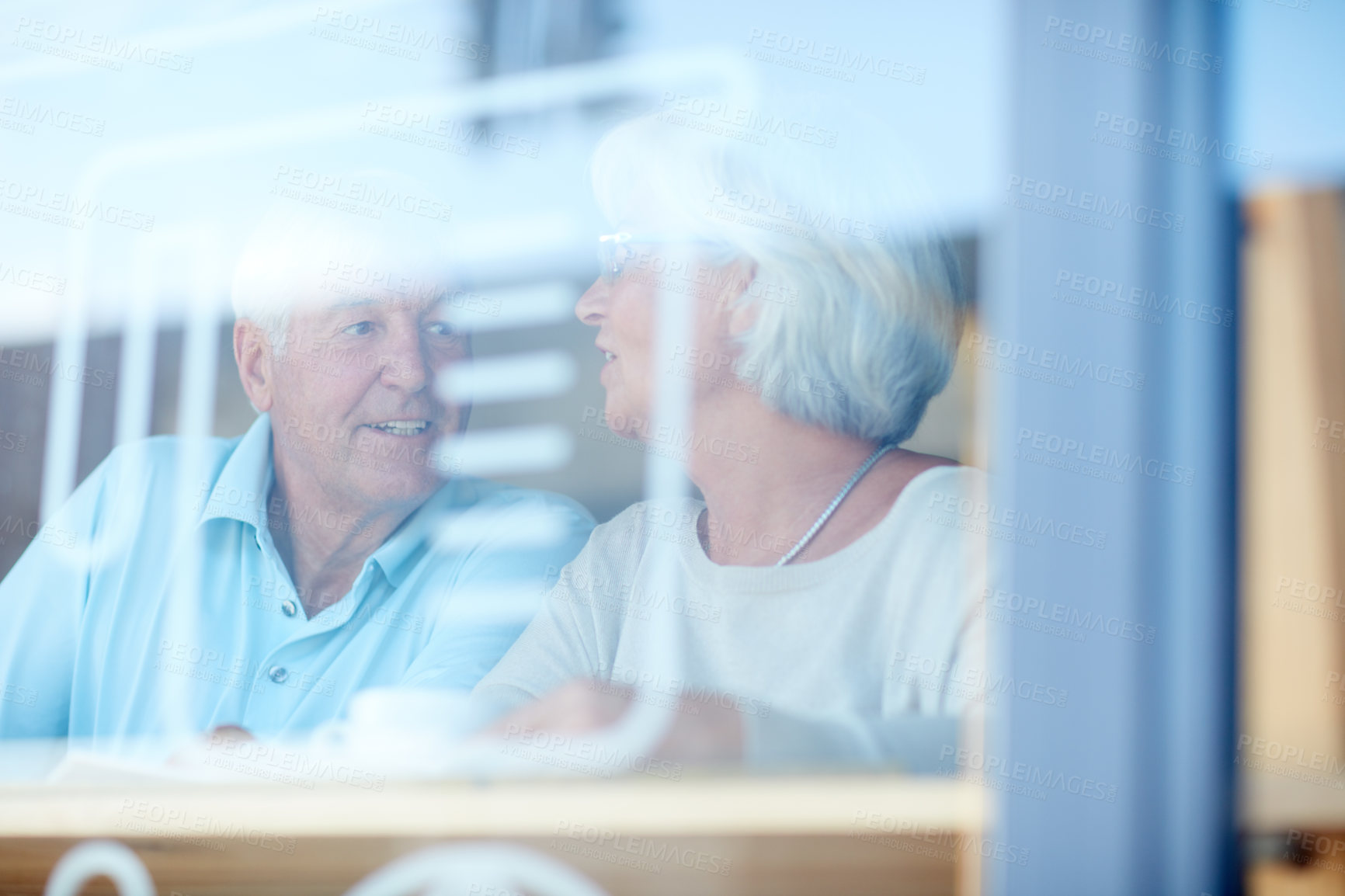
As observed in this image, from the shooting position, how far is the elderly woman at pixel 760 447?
4.40ft

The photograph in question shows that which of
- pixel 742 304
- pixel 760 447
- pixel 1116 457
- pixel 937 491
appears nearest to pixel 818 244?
pixel 742 304

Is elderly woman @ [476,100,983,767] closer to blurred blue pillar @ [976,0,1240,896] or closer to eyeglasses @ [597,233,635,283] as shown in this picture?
eyeglasses @ [597,233,635,283]

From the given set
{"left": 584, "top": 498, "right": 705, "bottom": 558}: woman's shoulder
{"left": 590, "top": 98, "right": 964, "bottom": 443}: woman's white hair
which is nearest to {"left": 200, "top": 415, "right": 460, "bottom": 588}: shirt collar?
{"left": 584, "top": 498, "right": 705, "bottom": 558}: woman's shoulder

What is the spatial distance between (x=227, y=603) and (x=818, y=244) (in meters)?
0.99

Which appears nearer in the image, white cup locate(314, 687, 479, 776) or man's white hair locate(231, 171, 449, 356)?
white cup locate(314, 687, 479, 776)

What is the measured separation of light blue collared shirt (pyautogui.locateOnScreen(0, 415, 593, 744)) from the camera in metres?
1.58

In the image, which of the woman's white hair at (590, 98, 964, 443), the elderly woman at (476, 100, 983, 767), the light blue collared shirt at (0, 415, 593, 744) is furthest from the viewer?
the light blue collared shirt at (0, 415, 593, 744)

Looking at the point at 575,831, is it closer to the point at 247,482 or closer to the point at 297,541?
the point at 297,541

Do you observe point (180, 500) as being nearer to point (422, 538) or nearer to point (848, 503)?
point (422, 538)

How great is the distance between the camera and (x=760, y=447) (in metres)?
1.55

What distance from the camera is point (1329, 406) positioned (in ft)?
3.60

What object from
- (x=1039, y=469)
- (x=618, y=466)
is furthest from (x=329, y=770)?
(x=1039, y=469)

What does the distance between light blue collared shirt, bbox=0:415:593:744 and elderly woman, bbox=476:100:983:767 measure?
11cm

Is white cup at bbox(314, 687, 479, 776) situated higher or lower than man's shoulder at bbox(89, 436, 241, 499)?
lower
